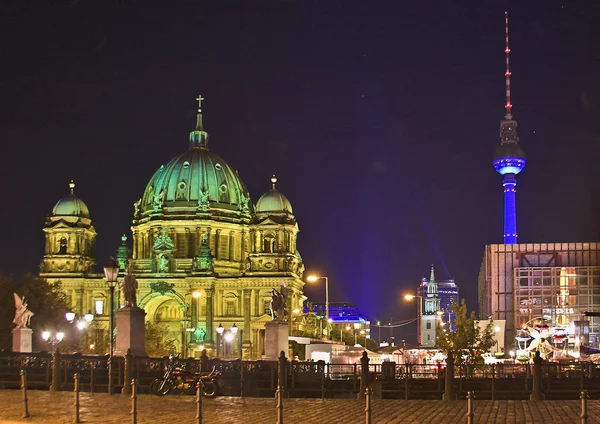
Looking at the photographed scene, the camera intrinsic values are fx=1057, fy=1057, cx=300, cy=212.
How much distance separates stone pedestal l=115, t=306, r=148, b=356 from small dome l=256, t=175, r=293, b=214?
330 feet

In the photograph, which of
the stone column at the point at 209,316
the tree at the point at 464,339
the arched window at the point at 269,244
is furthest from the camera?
the arched window at the point at 269,244

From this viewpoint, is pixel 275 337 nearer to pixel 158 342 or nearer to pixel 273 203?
pixel 158 342

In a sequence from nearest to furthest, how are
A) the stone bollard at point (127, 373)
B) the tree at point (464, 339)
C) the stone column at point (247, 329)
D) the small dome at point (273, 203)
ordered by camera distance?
the stone bollard at point (127, 373)
the tree at point (464, 339)
the stone column at point (247, 329)
the small dome at point (273, 203)

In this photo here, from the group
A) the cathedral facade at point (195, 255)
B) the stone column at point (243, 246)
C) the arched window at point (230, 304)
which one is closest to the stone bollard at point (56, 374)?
the cathedral facade at point (195, 255)

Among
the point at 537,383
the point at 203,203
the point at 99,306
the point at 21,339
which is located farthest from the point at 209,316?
the point at 537,383

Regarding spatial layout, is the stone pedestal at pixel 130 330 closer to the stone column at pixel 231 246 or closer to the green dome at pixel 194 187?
the green dome at pixel 194 187

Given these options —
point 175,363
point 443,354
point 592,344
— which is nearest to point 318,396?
point 175,363

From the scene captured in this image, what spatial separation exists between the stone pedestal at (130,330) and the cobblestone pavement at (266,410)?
806cm

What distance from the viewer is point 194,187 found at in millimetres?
151625

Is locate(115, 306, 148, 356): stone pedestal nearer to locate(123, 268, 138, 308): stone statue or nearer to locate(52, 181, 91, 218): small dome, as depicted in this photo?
locate(123, 268, 138, 308): stone statue

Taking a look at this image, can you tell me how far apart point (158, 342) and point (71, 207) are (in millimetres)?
41070

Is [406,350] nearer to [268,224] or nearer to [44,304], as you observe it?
[44,304]

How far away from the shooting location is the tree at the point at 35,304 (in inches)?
3509

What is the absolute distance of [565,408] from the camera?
3278 cm
